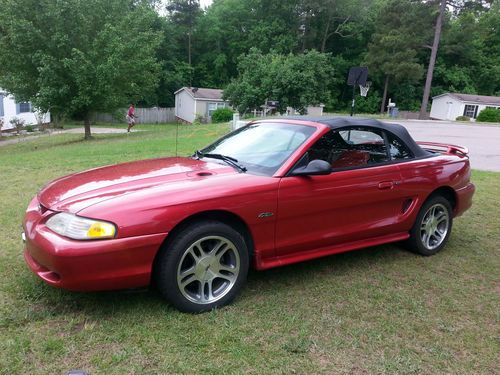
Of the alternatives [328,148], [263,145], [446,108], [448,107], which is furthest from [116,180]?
[446,108]

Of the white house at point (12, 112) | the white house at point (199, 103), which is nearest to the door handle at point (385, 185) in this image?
the white house at point (12, 112)

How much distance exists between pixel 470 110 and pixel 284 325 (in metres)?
52.5

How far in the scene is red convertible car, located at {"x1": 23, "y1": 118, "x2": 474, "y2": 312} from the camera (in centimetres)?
290

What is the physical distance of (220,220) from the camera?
10.9 feet

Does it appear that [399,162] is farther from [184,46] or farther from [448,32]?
[184,46]

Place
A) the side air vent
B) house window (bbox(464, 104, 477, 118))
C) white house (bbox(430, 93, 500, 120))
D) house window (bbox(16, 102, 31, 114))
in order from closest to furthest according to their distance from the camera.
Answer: the side air vent, house window (bbox(16, 102, 31, 114)), white house (bbox(430, 93, 500, 120)), house window (bbox(464, 104, 477, 118))

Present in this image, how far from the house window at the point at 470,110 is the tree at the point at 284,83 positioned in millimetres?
25126

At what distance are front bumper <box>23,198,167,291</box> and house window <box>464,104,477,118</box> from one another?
52.4 m

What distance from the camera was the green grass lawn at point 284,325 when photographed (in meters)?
2.67

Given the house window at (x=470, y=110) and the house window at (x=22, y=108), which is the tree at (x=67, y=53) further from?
the house window at (x=470, y=110)

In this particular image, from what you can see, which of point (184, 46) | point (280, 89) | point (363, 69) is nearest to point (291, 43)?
point (184, 46)

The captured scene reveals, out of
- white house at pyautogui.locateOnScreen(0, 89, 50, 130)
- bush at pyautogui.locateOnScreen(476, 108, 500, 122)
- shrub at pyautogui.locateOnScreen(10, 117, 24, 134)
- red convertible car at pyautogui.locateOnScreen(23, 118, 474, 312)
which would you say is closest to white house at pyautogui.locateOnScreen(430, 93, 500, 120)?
bush at pyautogui.locateOnScreen(476, 108, 500, 122)

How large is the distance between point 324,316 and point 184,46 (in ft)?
192

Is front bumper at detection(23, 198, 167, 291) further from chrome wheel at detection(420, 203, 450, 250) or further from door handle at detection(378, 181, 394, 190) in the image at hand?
chrome wheel at detection(420, 203, 450, 250)
